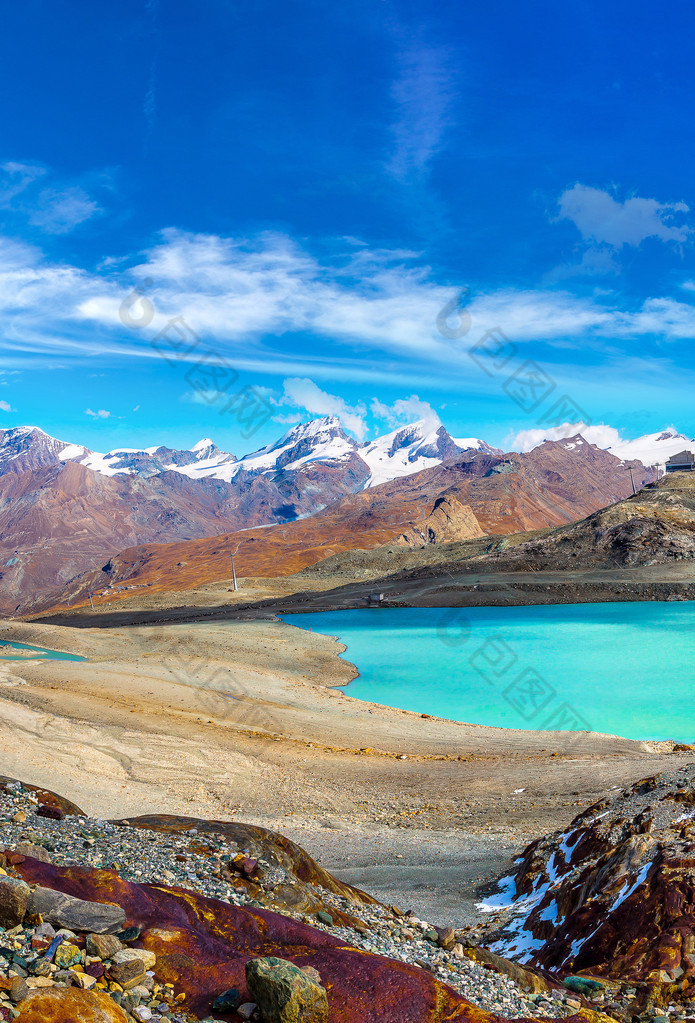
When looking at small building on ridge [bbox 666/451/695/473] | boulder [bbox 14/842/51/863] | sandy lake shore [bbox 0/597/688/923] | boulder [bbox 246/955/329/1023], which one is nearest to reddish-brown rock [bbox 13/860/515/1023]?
boulder [bbox 246/955/329/1023]

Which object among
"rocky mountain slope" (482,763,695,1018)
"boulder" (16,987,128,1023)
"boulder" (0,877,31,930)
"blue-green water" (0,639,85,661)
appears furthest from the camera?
"blue-green water" (0,639,85,661)

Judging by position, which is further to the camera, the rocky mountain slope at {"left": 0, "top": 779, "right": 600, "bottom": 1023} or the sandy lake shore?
the sandy lake shore

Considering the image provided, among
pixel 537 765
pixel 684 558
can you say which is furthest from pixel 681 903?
pixel 684 558

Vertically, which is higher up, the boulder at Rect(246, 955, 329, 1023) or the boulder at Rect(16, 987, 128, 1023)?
the boulder at Rect(246, 955, 329, 1023)

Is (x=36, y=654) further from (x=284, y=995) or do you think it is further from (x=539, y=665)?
(x=284, y=995)

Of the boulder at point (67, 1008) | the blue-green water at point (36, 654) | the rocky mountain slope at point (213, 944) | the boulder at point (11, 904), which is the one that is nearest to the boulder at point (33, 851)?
the rocky mountain slope at point (213, 944)

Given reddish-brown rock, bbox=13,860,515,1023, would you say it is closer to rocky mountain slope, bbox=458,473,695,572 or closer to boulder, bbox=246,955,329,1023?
boulder, bbox=246,955,329,1023

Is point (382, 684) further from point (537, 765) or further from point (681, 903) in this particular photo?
point (681, 903)
